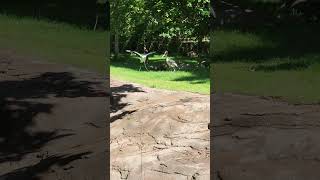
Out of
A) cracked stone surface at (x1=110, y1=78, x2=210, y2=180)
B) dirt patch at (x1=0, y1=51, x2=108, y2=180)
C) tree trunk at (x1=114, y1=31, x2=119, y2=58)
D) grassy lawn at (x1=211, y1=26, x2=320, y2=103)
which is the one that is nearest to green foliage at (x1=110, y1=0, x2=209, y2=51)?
tree trunk at (x1=114, y1=31, x2=119, y2=58)

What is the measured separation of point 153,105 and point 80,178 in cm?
304

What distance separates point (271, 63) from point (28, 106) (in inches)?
79.6

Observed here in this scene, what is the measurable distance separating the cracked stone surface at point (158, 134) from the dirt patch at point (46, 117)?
1.41 metres

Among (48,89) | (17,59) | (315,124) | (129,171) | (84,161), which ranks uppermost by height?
(17,59)

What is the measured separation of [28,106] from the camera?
4.05 meters

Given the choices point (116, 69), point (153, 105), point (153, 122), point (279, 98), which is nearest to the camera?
point (279, 98)

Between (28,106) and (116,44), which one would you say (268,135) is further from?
(116,44)

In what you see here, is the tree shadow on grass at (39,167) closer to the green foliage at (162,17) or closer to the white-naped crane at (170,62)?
the green foliage at (162,17)

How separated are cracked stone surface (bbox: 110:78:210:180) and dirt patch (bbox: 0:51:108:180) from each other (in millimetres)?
1414

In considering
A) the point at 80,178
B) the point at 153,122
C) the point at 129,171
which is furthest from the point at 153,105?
the point at 80,178

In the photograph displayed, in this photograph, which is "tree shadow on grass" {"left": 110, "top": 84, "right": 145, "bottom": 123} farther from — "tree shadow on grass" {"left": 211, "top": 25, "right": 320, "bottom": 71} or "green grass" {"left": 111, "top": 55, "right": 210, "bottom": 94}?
"tree shadow on grass" {"left": 211, "top": 25, "right": 320, "bottom": 71}

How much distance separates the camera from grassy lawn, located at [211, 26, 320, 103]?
3.96 meters

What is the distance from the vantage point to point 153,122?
6574 mm

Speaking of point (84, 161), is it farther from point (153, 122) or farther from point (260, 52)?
point (153, 122)
